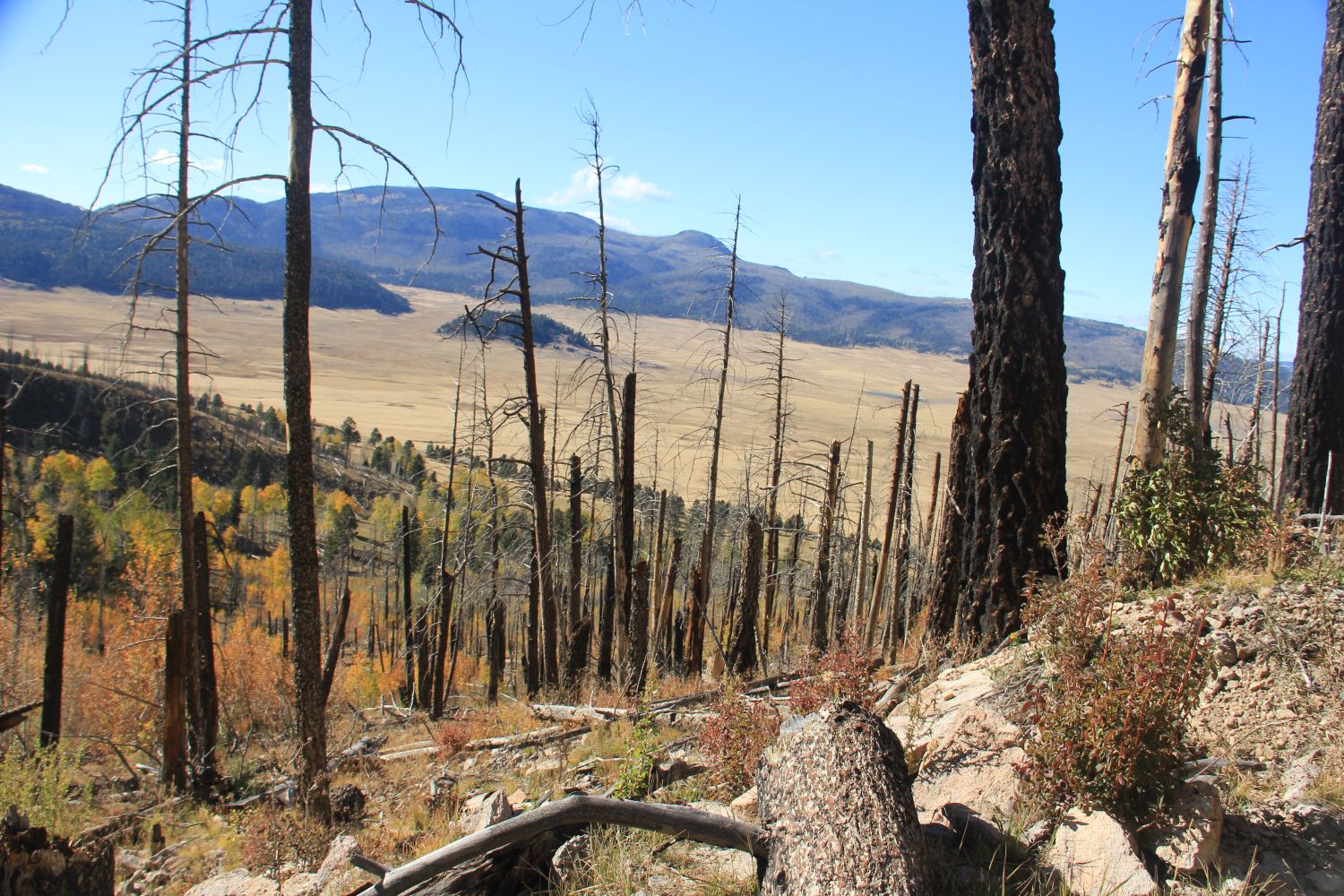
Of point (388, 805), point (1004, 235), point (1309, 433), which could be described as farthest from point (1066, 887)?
point (1309, 433)

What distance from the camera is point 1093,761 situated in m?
3.71

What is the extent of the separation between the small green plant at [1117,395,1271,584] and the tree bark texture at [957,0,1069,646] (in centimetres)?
66

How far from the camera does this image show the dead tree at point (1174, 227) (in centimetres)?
730

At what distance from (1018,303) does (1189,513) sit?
87.7 inches

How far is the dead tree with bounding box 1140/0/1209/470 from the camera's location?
7.30 metres

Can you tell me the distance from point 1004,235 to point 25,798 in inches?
437

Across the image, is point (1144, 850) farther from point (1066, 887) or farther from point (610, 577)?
point (610, 577)

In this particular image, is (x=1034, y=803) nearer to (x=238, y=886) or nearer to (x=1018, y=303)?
(x=1018, y=303)

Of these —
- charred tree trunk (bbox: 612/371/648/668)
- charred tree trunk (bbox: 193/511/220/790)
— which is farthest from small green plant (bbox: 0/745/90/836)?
charred tree trunk (bbox: 612/371/648/668)

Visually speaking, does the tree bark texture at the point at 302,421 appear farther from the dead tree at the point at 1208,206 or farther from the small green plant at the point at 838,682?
the dead tree at the point at 1208,206

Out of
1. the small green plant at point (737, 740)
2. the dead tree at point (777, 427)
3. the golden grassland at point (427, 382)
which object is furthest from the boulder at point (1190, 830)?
the golden grassland at point (427, 382)

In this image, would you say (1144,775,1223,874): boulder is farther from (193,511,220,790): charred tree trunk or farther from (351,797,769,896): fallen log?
(193,511,220,790): charred tree trunk

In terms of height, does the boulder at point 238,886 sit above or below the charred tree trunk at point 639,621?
above

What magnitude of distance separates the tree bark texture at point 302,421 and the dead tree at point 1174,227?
779cm
